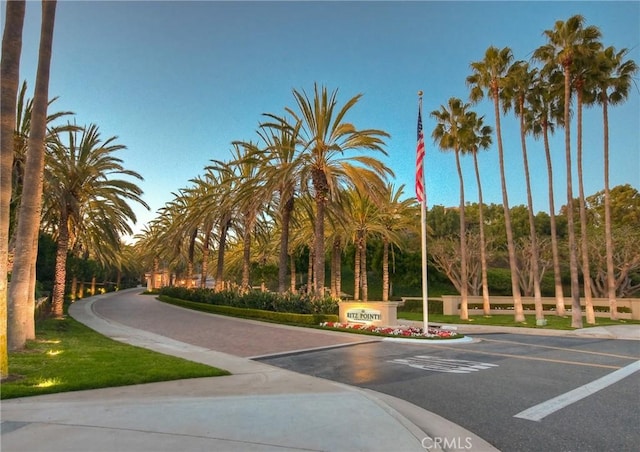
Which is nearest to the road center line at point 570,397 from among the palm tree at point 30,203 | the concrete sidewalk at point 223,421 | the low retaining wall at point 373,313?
the concrete sidewalk at point 223,421

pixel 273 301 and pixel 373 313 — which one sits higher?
pixel 273 301

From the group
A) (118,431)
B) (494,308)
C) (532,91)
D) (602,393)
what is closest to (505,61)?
(532,91)

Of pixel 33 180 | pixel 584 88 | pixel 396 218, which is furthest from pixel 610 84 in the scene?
pixel 33 180

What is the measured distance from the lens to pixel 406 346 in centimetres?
1455

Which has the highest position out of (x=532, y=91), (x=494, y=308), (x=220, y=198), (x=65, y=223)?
(x=532, y=91)

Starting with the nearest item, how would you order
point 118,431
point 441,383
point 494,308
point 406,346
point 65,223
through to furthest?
point 118,431 → point 441,383 → point 406,346 → point 65,223 → point 494,308

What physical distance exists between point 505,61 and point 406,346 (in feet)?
69.8

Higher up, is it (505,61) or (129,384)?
(505,61)

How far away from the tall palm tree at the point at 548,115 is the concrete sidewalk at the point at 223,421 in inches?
1032

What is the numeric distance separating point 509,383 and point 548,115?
2656 centimetres

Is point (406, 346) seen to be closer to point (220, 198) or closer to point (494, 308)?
point (220, 198)

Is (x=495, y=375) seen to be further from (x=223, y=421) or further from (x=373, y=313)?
(x=373, y=313)

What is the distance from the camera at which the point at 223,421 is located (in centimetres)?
549

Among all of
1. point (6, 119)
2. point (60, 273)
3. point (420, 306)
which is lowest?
point (420, 306)
